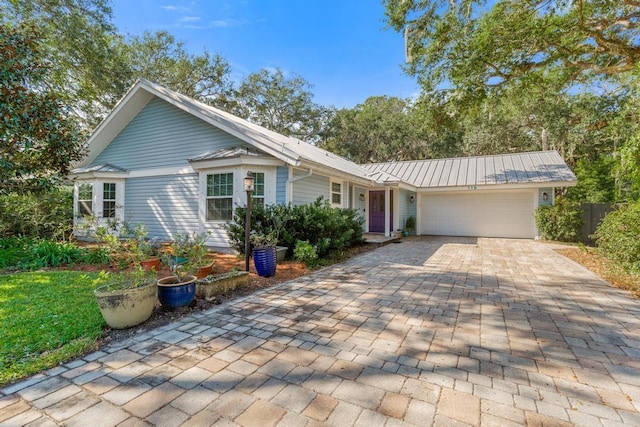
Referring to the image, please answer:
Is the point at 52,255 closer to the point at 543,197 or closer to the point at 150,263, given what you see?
the point at 150,263

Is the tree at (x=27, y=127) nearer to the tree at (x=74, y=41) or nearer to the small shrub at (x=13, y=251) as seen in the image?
the small shrub at (x=13, y=251)

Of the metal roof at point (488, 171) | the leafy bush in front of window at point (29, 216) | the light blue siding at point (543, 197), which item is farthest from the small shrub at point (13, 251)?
the light blue siding at point (543, 197)

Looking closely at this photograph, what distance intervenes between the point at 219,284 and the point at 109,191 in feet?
27.6

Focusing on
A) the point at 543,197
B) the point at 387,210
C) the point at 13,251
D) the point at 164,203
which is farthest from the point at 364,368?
the point at 543,197

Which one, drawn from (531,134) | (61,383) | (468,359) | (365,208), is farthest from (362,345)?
(531,134)

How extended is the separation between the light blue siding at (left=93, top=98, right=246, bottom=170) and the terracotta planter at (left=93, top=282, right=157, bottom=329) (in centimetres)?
562

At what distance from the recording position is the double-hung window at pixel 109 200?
10.2 metres

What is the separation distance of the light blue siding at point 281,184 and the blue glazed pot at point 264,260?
2.44 metres

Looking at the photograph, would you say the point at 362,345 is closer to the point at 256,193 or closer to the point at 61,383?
the point at 61,383

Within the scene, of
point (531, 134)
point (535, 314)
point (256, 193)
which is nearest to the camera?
point (535, 314)

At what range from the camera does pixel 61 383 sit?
228 cm

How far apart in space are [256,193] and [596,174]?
2057cm

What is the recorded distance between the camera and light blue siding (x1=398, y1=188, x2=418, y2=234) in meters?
13.9

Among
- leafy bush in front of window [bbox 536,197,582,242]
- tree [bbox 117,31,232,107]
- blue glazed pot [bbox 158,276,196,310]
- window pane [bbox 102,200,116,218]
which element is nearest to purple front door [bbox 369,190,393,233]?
leafy bush in front of window [bbox 536,197,582,242]
